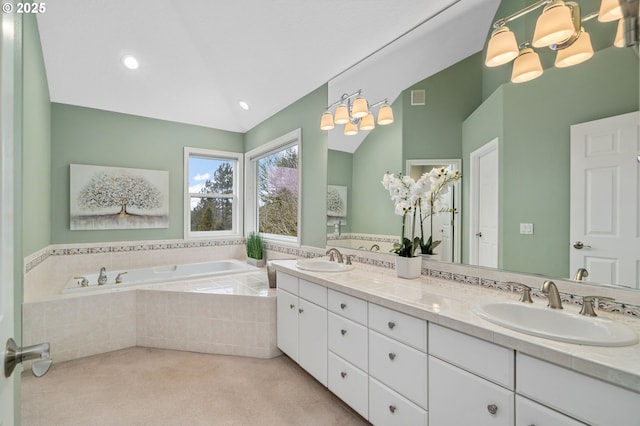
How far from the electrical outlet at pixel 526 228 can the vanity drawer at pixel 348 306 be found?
0.88 metres

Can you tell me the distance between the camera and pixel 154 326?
2.85 m

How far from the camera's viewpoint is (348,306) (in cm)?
179

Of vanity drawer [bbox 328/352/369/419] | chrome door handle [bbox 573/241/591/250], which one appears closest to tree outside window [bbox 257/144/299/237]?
vanity drawer [bbox 328/352/369/419]

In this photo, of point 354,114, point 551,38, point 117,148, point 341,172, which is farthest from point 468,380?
point 117,148

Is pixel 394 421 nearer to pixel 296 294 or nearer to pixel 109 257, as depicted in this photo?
pixel 296 294

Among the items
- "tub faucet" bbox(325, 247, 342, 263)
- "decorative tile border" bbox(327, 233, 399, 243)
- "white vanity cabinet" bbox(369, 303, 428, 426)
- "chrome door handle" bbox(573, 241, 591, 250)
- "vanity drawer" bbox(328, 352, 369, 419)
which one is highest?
"chrome door handle" bbox(573, 241, 591, 250)

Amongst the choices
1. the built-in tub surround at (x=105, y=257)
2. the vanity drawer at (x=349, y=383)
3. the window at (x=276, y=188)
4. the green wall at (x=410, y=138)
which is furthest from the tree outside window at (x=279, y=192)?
the vanity drawer at (x=349, y=383)

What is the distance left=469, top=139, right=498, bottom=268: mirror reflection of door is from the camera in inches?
64.0

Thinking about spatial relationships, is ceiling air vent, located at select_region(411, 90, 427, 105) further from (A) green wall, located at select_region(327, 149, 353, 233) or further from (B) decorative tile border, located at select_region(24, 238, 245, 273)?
(B) decorative tile border, located at select_region(24, 238, 245, 273)

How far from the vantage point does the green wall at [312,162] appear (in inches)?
115

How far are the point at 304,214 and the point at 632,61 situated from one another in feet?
8.34

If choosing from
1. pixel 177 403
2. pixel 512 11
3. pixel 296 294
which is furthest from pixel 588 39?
pixel 177 403

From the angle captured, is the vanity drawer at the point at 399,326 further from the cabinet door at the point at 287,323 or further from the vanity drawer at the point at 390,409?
the cabinet door at the point at 287,323

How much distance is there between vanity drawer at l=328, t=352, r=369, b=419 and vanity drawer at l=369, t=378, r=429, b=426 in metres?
0.05
